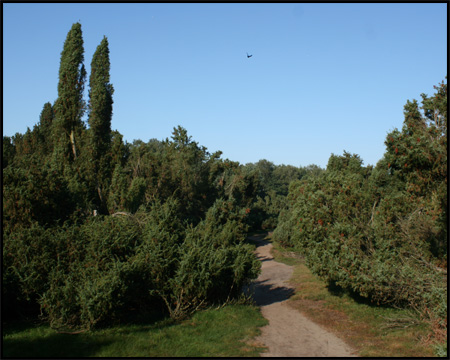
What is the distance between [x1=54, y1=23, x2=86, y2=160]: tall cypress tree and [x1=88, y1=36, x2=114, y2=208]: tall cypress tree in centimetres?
77

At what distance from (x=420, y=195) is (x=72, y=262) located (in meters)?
11.2

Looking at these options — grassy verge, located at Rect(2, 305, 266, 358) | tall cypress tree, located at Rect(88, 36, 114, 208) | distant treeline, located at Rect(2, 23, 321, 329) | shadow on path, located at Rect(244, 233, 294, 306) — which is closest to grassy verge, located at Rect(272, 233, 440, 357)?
shadow on path, located at Rect(244, 233, 294, 306)

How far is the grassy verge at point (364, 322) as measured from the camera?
10.5 m

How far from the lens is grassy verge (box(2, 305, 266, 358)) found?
386 inches

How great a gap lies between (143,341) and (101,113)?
17197mm

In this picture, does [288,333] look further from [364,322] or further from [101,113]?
[101,113]

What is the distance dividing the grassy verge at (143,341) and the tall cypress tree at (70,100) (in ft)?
46.0

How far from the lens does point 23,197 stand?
13852 millimetres

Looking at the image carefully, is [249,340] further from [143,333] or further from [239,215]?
[239,215]

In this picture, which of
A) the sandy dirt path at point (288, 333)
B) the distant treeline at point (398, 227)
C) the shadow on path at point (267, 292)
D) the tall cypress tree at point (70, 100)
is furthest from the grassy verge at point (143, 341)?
the tall cypress tree at point (70, 100)

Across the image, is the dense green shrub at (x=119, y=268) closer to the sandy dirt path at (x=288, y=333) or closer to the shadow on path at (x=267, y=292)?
the sandy dirt path at (x=288, y=333)

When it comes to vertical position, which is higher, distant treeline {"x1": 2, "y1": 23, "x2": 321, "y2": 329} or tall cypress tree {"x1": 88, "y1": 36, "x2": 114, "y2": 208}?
tall cypress tree {"x1": 88, "y1": 36, "x2": 114, "y2": 208}

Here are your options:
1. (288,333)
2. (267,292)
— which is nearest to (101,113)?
(267,292)

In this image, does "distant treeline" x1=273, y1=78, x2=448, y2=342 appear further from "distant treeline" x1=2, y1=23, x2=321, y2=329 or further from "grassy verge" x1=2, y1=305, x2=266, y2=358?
"grassy verge" x1=2, y1=305, x2=266, y2=358
